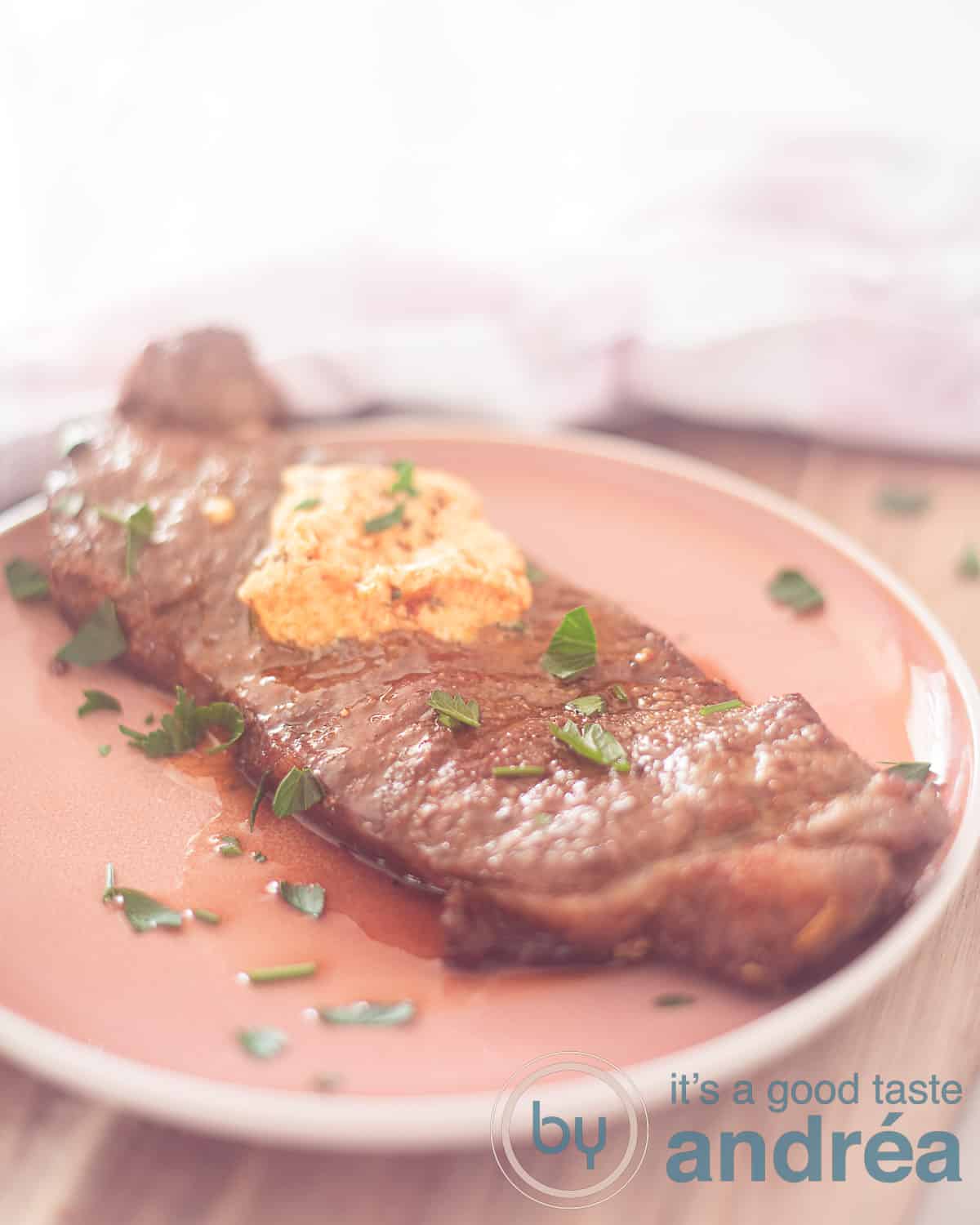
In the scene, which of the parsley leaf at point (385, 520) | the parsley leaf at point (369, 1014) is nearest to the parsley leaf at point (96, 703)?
the parsley leaf at point (385, 520)

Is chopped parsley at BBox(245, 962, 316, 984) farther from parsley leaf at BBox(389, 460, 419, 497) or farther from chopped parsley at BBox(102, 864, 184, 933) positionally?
parsley leaf at BBox(389, 460, 419, 497)

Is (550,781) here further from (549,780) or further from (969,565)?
(969,565)

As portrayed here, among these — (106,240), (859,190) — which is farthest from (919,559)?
(106,240)

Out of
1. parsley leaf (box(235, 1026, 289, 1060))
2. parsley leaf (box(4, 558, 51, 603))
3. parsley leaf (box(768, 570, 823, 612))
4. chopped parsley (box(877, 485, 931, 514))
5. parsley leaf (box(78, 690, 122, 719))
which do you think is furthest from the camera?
chopped parsley (box(877, 485, 931, 514))

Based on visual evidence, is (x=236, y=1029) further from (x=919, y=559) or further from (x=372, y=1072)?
(x=919, y=559)

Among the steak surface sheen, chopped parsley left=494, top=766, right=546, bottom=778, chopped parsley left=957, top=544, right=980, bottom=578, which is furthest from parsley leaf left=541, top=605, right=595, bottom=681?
chopped parsley left=957, top=544, right=980, bottom=578
